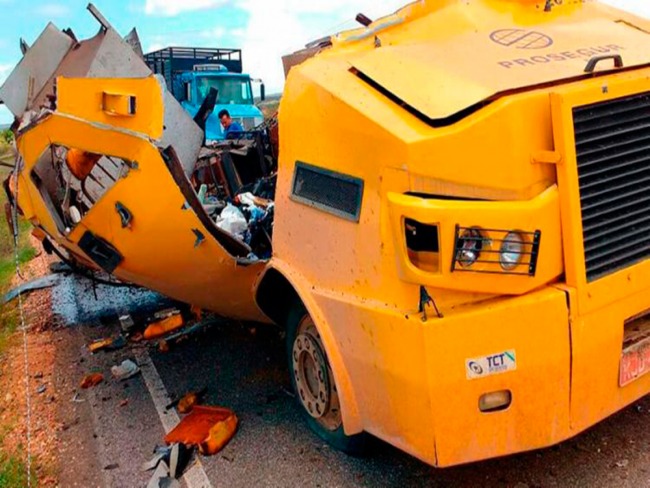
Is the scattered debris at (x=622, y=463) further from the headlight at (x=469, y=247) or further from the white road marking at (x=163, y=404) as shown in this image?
the white road marking at (x=163, y=404)

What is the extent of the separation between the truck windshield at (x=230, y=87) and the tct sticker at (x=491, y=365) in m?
16.9

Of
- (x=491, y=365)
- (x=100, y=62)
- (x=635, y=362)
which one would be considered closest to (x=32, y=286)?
(x=100, y=62)

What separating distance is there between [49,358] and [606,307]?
190 inches

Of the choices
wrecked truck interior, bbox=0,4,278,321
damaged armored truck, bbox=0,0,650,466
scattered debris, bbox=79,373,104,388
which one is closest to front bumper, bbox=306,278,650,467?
damaged armored truck, bbox=0,0,650,466

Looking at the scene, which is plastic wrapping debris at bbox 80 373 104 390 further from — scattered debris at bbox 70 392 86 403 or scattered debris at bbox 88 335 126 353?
scattered debris at bbox 88 335 126 353

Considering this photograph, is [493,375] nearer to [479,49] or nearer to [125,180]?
[479,49]

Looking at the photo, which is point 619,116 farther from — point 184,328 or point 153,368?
point 184,328

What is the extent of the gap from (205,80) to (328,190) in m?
16.5

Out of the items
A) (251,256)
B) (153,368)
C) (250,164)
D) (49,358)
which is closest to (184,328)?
(153,368)

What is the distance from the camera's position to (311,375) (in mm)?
3477

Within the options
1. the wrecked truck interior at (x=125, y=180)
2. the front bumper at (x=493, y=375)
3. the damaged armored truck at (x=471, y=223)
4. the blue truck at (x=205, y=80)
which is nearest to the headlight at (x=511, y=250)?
the damaged armored truck at (x=471, y=223)

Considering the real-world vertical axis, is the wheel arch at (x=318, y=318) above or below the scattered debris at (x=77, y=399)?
above

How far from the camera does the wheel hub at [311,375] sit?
10.7 feet

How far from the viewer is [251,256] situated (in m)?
4.09
